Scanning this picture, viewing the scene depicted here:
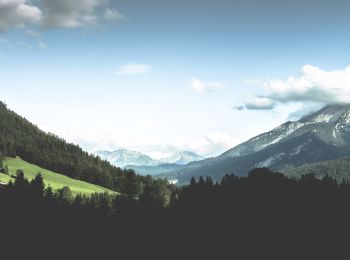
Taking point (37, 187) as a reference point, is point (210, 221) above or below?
below

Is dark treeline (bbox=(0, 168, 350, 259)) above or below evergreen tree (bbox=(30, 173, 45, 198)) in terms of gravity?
below

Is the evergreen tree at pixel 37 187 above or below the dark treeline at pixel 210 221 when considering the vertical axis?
above

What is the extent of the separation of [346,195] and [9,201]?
83080 mm

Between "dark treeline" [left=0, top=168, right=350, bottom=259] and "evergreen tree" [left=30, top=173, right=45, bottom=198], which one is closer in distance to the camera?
"dark treeline" [left=0, top=168, right=350, bottom=259]

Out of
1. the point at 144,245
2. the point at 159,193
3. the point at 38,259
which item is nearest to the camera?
the point at 38,259

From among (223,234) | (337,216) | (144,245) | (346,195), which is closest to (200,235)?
(223,234)

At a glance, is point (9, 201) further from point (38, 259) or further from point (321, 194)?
point (321, 194)

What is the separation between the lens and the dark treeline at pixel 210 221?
333ft

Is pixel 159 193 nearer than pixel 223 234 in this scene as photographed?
No

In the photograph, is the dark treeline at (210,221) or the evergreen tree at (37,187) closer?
the dark treeline at (210,221)

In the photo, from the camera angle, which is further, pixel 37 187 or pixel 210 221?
pixel 37 187

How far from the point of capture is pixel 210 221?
118m

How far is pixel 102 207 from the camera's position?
15162cm

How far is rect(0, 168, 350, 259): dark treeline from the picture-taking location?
102 metres
